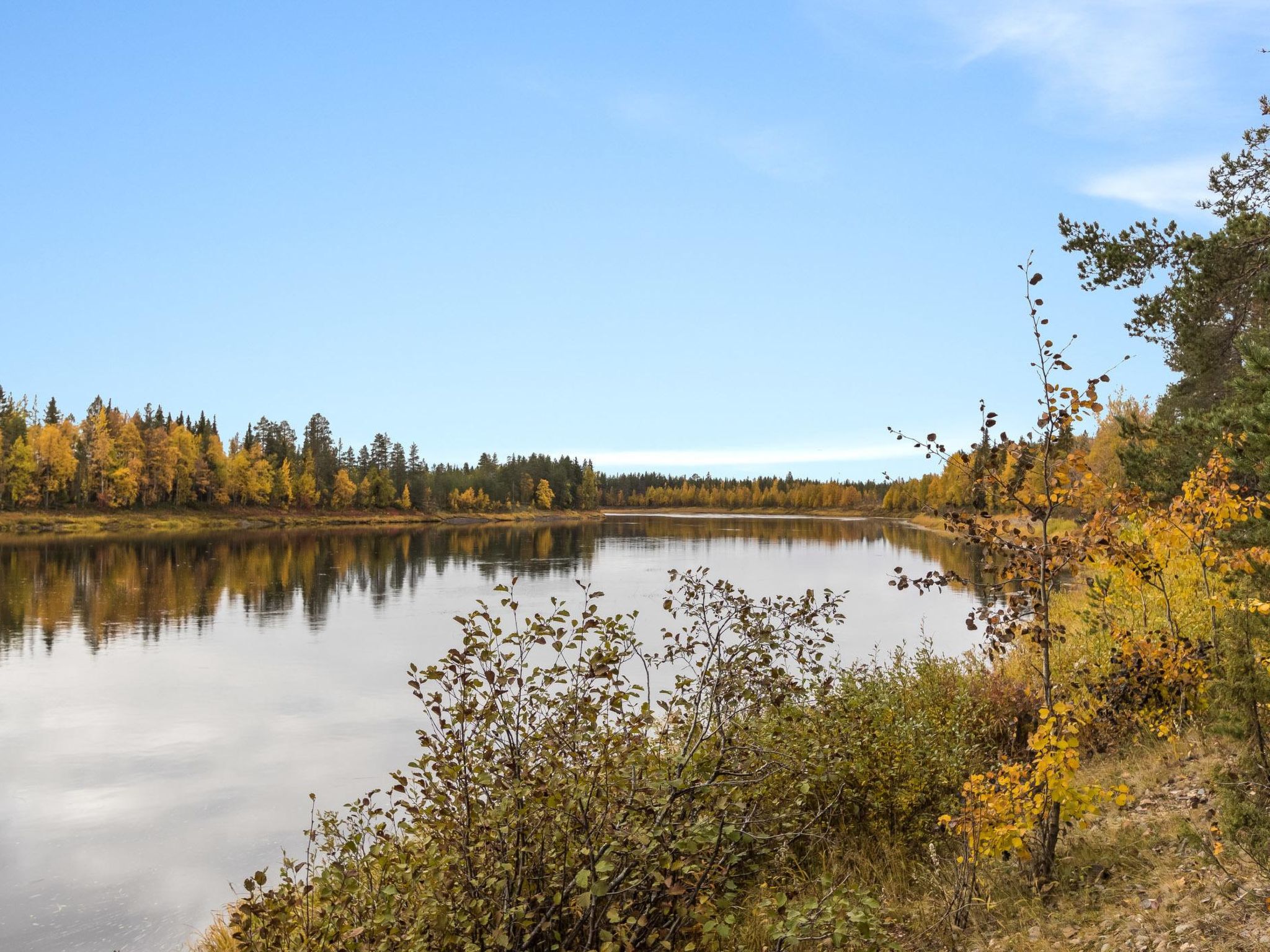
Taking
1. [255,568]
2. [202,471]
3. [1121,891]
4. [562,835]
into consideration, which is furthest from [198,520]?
[1121,891]

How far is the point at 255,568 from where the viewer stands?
5084cm

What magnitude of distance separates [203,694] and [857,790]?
18.1 meters

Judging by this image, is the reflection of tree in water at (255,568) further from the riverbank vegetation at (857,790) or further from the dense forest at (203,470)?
the dense forest at (203,470)

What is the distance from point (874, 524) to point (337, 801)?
12441cm

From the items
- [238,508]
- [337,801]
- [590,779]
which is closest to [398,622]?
[337,801]

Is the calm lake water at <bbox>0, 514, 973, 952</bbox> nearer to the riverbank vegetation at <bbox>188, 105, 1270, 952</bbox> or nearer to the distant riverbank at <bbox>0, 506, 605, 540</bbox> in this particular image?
the riverbank vegetation at <bbox>188, 105, 1270, 952</bbox>

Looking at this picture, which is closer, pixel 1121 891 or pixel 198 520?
pixel 1121 891

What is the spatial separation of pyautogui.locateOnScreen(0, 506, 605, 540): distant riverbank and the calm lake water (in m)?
28.7

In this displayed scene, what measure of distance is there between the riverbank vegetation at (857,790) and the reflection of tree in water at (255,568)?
1822 mm

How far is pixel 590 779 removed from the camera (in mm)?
5418

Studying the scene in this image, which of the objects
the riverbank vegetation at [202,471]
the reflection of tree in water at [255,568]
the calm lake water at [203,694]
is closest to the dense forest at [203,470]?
the riverbank vegetation at [202,471]

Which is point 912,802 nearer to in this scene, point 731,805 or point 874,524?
point 731,805

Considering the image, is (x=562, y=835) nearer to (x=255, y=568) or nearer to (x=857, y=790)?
(x=857, y=790)

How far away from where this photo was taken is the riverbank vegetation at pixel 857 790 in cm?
522
